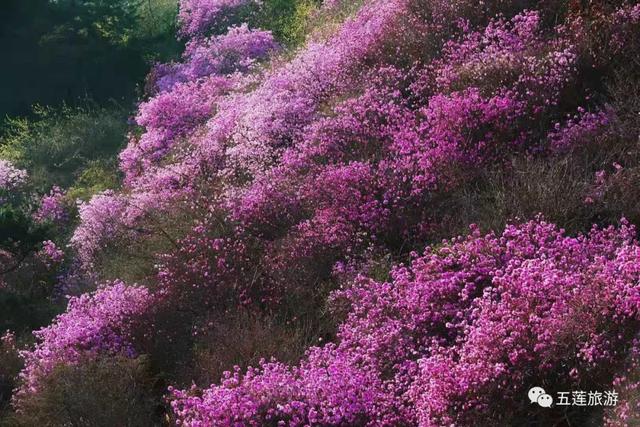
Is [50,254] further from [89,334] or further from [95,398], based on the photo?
[95,398]

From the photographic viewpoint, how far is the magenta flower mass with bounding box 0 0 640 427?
6219 millimetres

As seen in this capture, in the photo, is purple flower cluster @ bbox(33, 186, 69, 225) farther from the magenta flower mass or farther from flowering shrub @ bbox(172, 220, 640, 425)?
flowering shrub @ bbox(172, 220, 640, 425)

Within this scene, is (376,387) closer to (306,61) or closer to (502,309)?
(502,309)

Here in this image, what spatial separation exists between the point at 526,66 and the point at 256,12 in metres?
13.6

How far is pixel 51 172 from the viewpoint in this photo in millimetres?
20312

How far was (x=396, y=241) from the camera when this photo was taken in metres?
9.29

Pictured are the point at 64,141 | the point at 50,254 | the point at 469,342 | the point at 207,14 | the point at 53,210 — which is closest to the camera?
the point at 469,342

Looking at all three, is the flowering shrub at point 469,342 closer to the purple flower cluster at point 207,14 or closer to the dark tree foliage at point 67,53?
the purple flower cluster at point 207,14

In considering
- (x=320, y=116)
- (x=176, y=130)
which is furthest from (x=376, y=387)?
(x=176, y=130)

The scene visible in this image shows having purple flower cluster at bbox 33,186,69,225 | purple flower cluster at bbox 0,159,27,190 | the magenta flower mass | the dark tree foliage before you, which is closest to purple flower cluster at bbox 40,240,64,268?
the magenta flower mass

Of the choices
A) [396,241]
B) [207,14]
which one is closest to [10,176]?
[207,14]

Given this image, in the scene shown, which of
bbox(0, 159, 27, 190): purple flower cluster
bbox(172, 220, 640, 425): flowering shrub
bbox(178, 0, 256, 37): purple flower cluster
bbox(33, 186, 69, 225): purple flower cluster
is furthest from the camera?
bbox(178, 0, 256, 37): purple flower cluster

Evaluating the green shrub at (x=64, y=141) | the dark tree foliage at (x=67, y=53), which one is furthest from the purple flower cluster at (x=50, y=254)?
the dark tree foliage at (x=67, y=53)

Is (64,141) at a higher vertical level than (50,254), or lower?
lower
